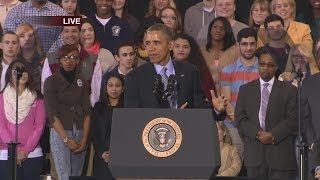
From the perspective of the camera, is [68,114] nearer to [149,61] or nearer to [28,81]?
[28,81]

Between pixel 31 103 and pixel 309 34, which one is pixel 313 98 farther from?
pixel 31 103

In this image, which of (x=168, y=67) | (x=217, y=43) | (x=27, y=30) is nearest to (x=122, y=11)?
(x=27, y=30)

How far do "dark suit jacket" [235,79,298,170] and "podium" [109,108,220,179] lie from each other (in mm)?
4041

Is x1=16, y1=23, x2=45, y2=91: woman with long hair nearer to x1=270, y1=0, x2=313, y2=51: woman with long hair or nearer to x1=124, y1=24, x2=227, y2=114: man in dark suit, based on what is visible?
x1=270, y1=0, x2=313, y2=51: woman with long hair

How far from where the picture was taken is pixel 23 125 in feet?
34.7

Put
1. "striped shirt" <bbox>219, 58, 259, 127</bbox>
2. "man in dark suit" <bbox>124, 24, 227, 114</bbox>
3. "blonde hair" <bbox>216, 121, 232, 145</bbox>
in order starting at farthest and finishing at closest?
"striped shirt" <bbox>219, 58, 259, 127</bbox>, "blonde hair" <bbox>216, 121, 232, 145</bbox>, "man in dark suit" <bbox>124, 24, 227, 114</bbox>

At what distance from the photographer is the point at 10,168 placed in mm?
9414

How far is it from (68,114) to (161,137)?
4.74 m

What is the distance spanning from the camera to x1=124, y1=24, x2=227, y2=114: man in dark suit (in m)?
7.05

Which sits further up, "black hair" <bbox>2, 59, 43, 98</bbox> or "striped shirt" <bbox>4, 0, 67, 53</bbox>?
"striped shirt" <bbox>4, 0, 67, 53</bbox>

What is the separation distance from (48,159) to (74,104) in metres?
0.77

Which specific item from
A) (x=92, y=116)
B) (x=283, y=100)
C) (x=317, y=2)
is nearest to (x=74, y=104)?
(x=92, y=116)

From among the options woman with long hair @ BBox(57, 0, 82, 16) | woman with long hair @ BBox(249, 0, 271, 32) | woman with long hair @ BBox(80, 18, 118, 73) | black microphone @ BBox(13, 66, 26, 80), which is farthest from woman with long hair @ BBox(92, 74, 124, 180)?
woman with long hair @ BBox(249, 0, 271, 32)

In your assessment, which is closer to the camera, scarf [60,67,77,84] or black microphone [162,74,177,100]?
black microphone [162,74,177,100]
